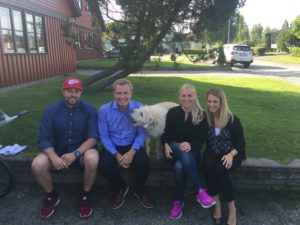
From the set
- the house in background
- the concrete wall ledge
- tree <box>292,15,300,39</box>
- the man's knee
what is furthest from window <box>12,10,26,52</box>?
tree <box>292,15,300,39</box>

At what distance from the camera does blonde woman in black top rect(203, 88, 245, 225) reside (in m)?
3.75

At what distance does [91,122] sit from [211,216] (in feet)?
6.51

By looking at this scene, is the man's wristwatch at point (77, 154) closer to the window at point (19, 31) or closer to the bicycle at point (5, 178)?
the bicycle at point (5, 178)

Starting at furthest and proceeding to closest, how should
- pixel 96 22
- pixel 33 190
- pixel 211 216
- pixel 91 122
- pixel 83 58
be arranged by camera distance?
pixel 83 58 → pixel 96 22 → pixel 33 190 → pixel 91 122 → pixel 211 216

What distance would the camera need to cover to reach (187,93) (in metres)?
4.09

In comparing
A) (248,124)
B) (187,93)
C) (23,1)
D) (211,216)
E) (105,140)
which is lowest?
(211,216)

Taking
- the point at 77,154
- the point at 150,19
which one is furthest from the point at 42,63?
the point at 77,154

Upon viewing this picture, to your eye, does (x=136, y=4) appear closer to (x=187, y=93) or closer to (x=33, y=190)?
(x=187, y=93)

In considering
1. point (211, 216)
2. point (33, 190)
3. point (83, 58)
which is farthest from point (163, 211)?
point (83, 58)

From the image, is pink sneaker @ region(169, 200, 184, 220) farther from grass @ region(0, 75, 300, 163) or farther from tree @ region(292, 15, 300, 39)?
tree @ region(292, 15, 300, 39)

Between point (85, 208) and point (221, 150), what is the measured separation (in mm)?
1886

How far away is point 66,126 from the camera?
13.4ft

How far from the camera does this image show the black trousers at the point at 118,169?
13.1ft

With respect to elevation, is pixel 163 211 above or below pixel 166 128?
below
